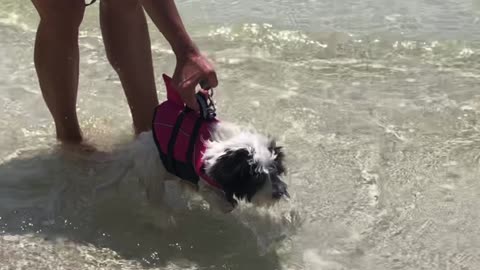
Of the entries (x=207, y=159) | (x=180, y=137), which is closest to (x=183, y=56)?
(x=180, y=137)

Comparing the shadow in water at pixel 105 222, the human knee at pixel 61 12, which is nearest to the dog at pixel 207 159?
the shadow in water at pixel 105 222

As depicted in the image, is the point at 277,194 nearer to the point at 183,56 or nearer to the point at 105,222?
the point at 183,56

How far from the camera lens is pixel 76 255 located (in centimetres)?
286

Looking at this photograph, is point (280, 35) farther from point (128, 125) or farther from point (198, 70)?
point (198, 70)

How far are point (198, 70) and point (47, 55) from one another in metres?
0.82

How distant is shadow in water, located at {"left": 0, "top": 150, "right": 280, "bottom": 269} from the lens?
288 cm

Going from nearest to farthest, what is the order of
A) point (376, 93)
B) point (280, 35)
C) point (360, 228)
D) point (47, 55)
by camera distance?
point (360, 228) → point (47, 55) → point (376, 93) → point (280, 35)

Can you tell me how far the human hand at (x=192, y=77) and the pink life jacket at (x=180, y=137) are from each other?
5cm

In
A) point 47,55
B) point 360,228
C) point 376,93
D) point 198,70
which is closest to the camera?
point 198,70

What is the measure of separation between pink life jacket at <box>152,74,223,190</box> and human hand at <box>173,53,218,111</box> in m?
0.05

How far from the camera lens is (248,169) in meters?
2.59

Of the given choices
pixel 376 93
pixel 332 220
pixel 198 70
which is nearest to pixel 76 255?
pixel 198 70

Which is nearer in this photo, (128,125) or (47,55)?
(47,55)

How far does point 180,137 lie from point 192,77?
0.22 m
